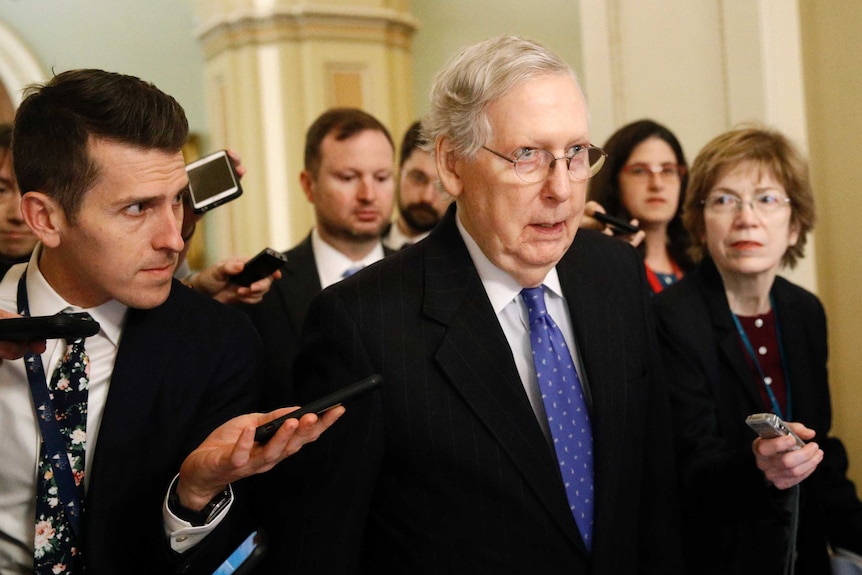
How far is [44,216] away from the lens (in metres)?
2.08

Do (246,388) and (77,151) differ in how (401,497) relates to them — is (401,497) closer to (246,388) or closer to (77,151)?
(246,388)

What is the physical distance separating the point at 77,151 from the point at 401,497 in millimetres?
984

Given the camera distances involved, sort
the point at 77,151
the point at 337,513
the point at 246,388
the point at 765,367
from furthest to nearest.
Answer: the point at 765,367 < the point at 246,388 < the point at 77,151 < the point at 337,513

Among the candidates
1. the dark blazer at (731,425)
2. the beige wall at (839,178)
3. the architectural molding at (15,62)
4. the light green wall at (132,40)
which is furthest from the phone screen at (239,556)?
the architectural molding at (15,62)

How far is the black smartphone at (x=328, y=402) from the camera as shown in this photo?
1.59 m

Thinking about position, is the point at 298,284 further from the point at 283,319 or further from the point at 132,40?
the point at 132,40

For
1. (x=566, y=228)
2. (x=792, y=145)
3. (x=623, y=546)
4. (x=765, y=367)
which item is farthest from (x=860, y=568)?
(x=792, y=145)

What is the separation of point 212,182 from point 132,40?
7267mm

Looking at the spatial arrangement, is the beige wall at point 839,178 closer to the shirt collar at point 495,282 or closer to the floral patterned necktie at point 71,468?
the shirt collar at point 495,282

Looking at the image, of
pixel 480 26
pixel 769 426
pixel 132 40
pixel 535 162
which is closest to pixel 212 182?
pixel 535 162

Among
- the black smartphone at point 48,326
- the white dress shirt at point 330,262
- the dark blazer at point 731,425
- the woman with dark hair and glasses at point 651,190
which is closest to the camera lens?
the black smartphone at point 48,326

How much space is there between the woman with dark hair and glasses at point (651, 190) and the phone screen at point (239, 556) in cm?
215

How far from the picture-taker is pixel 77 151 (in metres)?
2.02

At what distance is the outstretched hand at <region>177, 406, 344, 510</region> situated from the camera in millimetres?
1618
